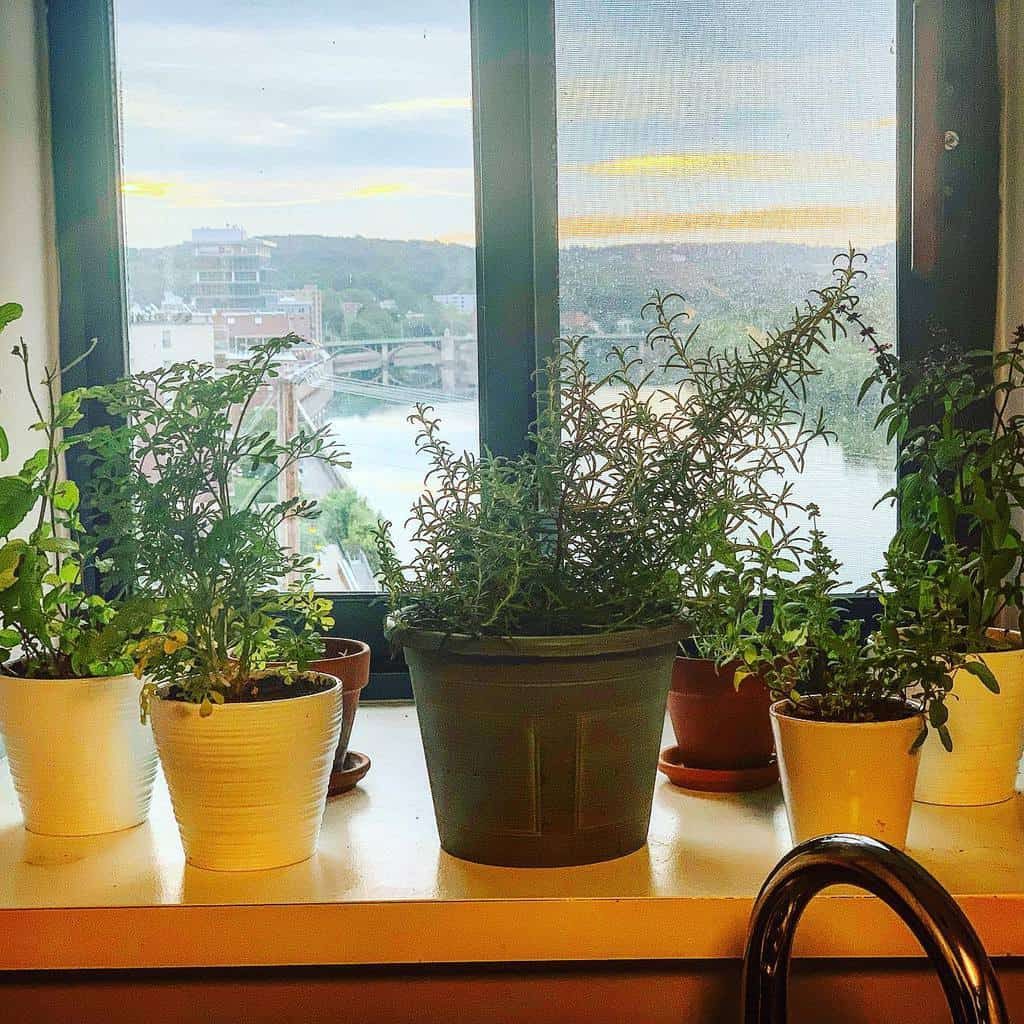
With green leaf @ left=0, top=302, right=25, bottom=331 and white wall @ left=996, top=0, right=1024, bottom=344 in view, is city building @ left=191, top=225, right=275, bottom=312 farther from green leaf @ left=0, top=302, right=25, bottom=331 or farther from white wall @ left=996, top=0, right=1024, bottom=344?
white wall @ left=996, top=0, right=1024, bottom=344

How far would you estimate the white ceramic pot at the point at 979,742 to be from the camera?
1.13m

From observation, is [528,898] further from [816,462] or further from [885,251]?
[885,251]

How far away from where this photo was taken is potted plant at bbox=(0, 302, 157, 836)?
106 centimetres

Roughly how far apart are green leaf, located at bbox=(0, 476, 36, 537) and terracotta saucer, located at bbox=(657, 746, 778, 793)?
2.10 feet

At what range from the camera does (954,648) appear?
108 cm

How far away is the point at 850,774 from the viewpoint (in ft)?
3.18

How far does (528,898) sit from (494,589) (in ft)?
0.79

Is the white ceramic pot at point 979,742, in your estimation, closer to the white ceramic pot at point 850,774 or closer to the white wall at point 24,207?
the white ceramic pot at point 850,774

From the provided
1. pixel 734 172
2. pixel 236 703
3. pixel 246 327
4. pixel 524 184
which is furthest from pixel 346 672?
pixel 734 172

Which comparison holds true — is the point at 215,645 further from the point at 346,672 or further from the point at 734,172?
the point at 734,172

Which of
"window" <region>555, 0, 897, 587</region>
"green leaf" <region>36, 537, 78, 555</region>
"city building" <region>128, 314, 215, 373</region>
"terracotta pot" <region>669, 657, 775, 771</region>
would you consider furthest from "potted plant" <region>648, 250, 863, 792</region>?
"city building" <region>128, 314, 215, 373</region>

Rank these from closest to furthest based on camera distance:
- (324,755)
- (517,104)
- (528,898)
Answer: (528,898)
(324,755)
(517,104)

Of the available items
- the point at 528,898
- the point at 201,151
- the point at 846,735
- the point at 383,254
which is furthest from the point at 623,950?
the point at 201,151

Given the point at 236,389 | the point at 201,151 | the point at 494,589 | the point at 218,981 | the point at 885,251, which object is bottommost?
the point at 218,981
